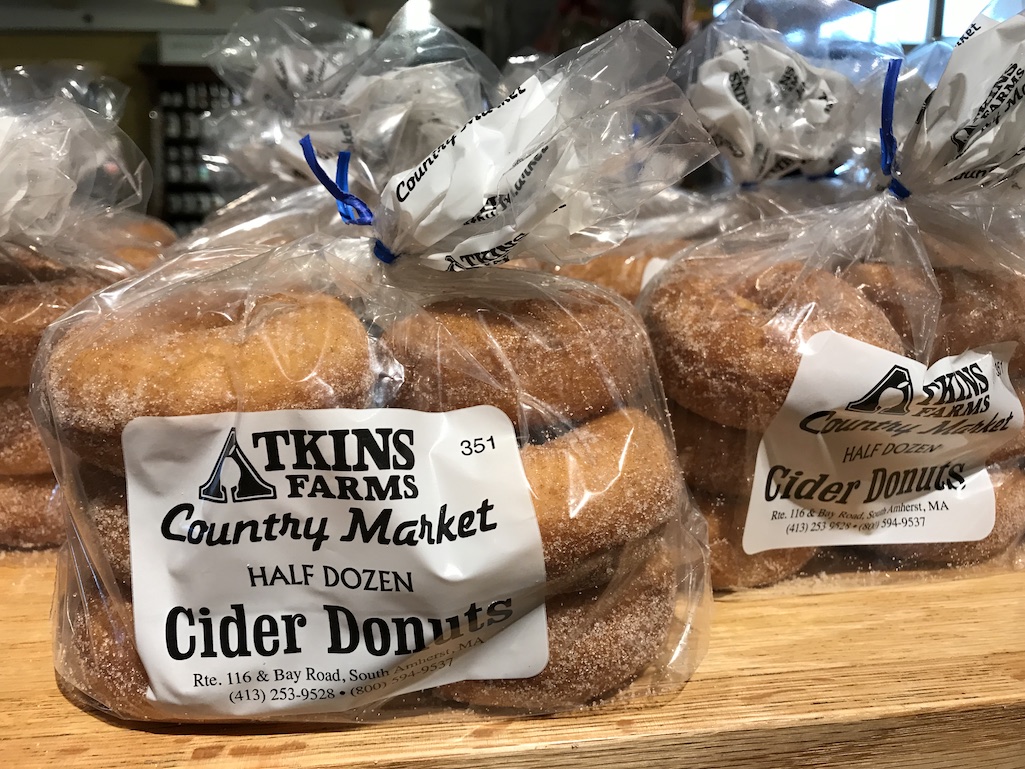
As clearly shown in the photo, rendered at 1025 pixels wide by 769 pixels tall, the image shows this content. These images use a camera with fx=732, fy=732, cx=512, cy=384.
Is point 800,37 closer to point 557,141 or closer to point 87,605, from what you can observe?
point 557,141

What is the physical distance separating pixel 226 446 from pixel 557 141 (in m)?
0.32

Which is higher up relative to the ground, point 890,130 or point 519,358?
point 890,130

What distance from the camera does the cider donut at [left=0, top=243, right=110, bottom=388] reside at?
67 cm

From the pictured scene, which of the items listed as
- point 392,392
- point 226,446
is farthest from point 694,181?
point 226,446

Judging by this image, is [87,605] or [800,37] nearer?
[87,605]

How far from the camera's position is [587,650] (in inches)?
22.0

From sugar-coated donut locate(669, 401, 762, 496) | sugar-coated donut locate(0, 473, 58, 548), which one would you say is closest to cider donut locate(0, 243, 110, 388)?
sugar-coated donut locate(0, 473, 58, 548)

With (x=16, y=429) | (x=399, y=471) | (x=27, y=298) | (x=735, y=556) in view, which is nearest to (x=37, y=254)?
(x=27, y=298)

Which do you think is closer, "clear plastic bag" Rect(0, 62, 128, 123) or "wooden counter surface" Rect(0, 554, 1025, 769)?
"wooden counter surface" Rect(0, 554, 1025, 769)

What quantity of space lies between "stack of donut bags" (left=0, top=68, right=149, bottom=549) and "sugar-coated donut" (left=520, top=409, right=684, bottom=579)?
49cm

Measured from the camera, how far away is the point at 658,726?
1.78 ft

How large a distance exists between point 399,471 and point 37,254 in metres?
0.51

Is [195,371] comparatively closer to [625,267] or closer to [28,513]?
[28,513]

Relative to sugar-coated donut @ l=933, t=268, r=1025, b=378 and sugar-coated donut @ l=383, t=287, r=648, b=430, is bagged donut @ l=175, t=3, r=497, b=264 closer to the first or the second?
sugar-coated donut @ l=383, t=287, r=648, b=430
